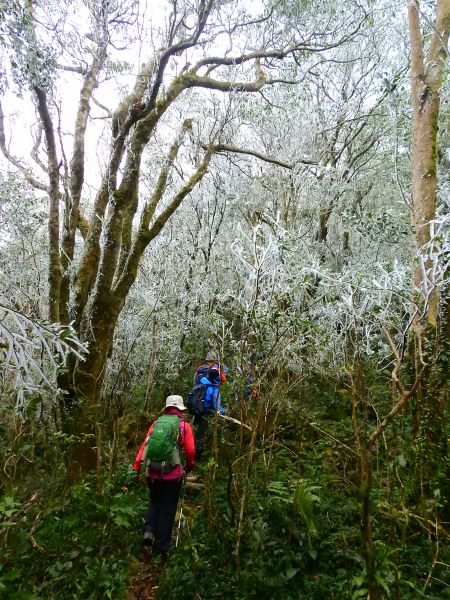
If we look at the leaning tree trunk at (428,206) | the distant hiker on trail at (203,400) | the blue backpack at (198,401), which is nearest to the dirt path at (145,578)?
the distant hiker on trail at (203,400)

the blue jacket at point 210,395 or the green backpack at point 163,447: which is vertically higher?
the blue jacket at point 210,395

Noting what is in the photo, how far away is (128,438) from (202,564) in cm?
393

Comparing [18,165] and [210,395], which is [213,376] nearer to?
[210,395]

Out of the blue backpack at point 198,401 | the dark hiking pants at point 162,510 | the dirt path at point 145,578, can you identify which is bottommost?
the dirt path at point 145,578

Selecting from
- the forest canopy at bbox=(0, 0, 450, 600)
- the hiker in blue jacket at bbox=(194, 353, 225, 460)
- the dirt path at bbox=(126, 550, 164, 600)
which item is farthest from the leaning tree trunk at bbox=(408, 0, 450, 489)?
the hiker in blue jacket at bbox=(194, 353, 225, 460)

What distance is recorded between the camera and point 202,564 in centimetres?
353

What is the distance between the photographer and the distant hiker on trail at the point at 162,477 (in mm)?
4051

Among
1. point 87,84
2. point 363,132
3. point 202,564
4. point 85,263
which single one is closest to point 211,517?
point 202,564

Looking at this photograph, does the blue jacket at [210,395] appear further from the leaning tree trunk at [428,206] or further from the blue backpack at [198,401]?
the leaning tree trunk at [428,206]

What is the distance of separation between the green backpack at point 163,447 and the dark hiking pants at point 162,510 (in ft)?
0.66

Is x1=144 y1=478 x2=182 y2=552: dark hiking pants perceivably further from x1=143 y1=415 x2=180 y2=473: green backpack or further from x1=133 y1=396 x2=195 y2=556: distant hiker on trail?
x1=143 y1=415 x2=180 y2=473: green backpack

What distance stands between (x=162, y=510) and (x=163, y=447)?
2.33ft

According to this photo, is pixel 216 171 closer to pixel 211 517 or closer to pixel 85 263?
pixel 85 263

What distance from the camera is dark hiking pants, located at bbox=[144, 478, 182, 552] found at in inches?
159
